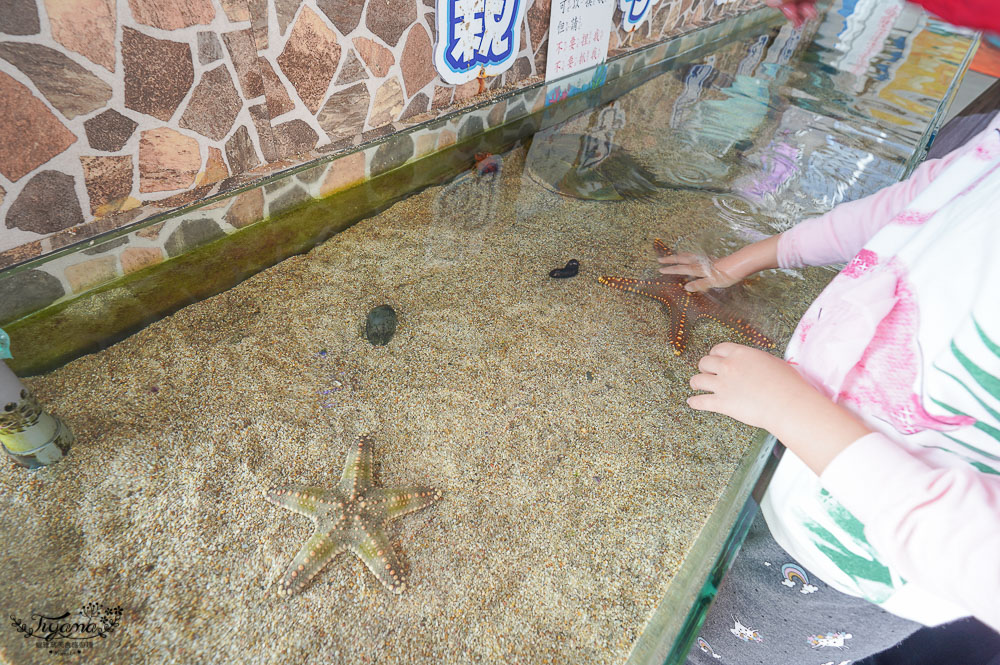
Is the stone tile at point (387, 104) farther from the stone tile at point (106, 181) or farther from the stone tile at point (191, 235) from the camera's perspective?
the stone tile at point (106, 181)

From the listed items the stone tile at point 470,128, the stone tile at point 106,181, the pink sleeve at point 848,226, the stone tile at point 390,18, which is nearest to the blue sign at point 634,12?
the stone tile at point 470,128

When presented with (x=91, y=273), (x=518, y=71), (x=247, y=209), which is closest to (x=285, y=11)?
(x=247, y=209)

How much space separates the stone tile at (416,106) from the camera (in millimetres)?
2678

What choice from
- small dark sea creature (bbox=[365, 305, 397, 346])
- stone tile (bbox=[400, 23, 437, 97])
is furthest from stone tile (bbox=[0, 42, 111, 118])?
stone tile (bbox=[400, 23, 437, 97])

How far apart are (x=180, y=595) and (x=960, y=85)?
322cm

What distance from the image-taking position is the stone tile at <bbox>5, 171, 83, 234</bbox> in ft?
5.39

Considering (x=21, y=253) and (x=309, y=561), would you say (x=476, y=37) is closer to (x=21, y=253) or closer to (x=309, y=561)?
(x=21, y=253)

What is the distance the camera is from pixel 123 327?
1.69 m

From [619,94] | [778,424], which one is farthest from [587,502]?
[619,94]

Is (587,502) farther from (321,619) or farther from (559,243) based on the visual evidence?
(559,243)

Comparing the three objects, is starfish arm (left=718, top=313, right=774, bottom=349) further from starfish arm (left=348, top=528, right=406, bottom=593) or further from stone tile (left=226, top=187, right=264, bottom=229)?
stone tile (left=226, top=187, right=264, bottom=229)

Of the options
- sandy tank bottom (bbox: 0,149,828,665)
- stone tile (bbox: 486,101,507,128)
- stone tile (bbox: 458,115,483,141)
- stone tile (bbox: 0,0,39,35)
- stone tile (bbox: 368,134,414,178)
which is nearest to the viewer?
sandy tank bottom (bbox: 0,149,828,665)

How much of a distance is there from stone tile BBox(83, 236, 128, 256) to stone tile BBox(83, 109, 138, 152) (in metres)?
0.42
